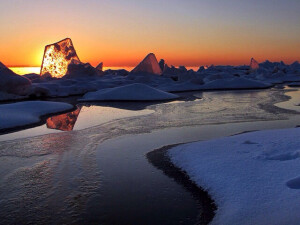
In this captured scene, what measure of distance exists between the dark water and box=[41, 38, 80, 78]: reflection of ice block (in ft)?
71.4

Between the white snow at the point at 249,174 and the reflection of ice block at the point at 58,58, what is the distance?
26179 mm

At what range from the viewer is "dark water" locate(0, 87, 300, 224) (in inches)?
158

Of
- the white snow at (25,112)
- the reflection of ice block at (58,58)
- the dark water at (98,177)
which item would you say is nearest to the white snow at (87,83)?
the reflection of ice block at (58,58)

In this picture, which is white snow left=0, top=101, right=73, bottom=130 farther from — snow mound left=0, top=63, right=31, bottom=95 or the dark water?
snow mound left=0, top=63, right=31, bottom=95

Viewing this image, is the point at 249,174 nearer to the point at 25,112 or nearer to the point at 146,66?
the point at 25,112

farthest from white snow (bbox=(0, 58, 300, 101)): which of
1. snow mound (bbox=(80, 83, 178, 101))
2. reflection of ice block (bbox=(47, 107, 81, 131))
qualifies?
reflection of ice block (bbox=(47, 107, 81, 131))

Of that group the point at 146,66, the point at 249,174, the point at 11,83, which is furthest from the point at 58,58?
the point at 249,174

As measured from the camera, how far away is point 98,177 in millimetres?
5324

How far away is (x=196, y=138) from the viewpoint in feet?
26.7

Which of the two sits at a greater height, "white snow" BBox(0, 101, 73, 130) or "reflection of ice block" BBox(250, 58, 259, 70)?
"reflection of ice block" BBox(250, 58, 259, 70)

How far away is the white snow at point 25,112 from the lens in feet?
34.2

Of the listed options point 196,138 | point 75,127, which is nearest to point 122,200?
point 196,138

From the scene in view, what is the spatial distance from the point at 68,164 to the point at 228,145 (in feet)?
11.3

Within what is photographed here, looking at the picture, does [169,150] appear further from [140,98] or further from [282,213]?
[140,98]
